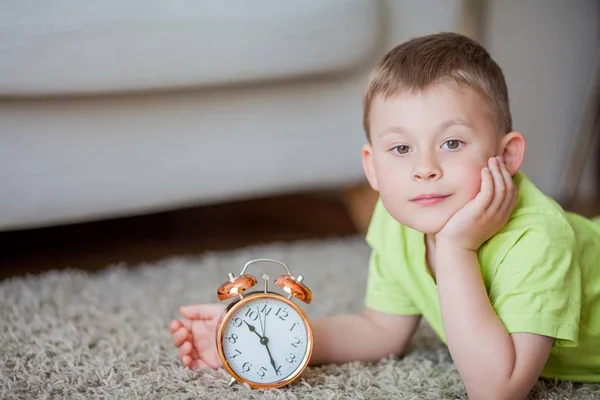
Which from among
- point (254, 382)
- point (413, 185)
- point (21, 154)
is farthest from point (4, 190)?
point (413, 185)

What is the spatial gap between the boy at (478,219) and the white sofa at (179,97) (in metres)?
0.45

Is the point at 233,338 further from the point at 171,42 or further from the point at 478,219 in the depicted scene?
the point at 171,42

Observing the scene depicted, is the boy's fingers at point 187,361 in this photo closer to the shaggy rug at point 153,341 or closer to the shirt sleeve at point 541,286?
the shaggy rug at point 153,341

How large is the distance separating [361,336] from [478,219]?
0.26 meters

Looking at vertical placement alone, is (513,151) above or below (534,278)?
above

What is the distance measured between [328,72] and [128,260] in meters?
0.54

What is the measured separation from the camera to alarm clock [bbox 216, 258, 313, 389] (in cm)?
89

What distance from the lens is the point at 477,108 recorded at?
865mm

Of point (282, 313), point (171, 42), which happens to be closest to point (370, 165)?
point (282, 313)

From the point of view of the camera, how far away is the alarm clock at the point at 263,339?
89 centimetres

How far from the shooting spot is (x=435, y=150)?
0.85m

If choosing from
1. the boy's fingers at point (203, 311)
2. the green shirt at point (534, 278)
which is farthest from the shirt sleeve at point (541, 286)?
the boy's fingers at point (203, 311)

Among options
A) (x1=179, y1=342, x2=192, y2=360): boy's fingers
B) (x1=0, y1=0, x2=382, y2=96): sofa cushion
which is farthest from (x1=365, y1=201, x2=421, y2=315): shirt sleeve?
(x1=0, y1=0, x2=382, y2=96): sofa cushion

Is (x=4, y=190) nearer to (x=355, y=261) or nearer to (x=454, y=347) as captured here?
(x=355, y=261)
